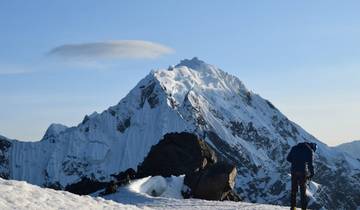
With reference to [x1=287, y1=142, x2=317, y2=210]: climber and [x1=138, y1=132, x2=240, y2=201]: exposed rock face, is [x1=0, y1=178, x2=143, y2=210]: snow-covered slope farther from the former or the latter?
[x1=138, y1=132, x2=240, y2=201]: exposed rock face

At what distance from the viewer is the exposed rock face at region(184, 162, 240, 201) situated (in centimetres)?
4131

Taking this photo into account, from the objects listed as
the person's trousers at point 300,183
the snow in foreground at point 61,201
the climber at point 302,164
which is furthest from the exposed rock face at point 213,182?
the climber at point 302,164

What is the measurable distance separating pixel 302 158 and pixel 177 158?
28.8m

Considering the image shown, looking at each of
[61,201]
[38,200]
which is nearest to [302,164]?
[61,201]

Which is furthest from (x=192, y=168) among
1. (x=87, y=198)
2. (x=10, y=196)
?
(x=10, y=196)

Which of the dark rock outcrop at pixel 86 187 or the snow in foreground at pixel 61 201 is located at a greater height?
the dark rock outcrop at pixel 86 187

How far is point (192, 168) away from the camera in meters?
53.6

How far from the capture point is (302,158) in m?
26.2

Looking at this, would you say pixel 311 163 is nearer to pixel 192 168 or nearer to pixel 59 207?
pixel 59 207

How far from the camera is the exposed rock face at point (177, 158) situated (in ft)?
177

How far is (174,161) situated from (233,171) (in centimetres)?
1009

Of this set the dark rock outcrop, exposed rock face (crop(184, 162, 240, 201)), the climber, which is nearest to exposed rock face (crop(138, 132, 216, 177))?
the dark rock outcrop

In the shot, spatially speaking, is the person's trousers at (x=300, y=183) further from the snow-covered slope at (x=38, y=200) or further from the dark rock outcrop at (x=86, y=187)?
the dark rock outcrop at (x=86, y=187)

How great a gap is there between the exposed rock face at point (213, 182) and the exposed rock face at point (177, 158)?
811 centimetres
